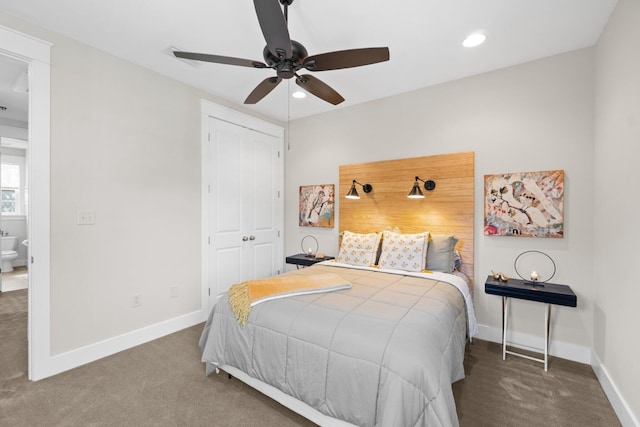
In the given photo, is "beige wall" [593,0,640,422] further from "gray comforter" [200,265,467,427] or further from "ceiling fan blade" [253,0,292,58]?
"ceiling fan blade" [253,0,292,58]

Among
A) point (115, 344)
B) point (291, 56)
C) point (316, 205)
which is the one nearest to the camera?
point (291, 56)

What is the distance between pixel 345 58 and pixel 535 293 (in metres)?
2.39

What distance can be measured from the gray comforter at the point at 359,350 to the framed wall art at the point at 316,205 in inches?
73.3

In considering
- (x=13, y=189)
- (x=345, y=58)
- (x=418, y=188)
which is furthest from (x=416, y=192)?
(x=13, y=189)

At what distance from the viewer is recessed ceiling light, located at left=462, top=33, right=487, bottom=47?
7.69 ft

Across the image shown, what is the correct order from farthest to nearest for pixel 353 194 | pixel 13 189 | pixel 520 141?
pixel 13 189 < pixel 353 194 < pixel 520 141

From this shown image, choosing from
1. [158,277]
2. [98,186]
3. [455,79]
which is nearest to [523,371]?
[455,79]

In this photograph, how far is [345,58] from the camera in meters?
1.87

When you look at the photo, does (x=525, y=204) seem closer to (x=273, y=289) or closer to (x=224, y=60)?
(x=273, y=289)

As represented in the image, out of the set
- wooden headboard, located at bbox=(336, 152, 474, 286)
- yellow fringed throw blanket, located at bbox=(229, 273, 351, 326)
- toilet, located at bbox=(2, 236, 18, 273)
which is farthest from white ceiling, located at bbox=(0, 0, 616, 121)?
toilet, located at bbox=(2, 236, 18, 273)

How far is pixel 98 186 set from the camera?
261cm

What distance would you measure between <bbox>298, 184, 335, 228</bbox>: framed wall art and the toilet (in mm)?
5911

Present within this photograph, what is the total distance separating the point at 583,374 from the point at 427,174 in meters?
2.21

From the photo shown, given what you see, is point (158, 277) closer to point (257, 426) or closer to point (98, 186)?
point (98, 186)
